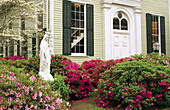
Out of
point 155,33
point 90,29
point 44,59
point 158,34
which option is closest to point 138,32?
point 155,33

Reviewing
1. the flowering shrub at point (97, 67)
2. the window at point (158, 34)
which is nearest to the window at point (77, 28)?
the flowering shrub at point (97, 67)

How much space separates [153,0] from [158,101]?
31.8ft

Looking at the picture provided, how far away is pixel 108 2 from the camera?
36.4 ft

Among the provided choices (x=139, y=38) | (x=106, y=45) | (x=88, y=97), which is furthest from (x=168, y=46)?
(x=88, y=97)

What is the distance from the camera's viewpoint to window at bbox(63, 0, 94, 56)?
10.1 metres

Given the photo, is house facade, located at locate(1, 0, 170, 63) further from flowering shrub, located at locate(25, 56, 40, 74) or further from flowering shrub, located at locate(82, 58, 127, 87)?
flowering shrub, located at locate(25, 56, 40, 74)

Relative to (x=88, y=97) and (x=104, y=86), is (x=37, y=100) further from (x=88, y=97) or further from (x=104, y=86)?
(x=88, y=97)

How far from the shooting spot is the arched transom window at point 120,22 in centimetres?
1168

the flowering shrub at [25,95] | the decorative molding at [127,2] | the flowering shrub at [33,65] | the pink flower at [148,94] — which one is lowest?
the pink flower at [148,94]

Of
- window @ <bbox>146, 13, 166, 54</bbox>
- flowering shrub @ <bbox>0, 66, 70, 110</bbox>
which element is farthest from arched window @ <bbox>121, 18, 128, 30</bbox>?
flowering shrub @ <bbox>0, 66, 70, 110</bbox>

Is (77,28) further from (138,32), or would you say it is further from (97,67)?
(138,32)

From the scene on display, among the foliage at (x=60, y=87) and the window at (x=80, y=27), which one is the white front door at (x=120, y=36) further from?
the foliage at (x=60, y=87)

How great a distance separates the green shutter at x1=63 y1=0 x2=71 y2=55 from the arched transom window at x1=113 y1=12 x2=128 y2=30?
3.12 meters

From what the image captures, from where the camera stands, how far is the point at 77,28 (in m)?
10.4
